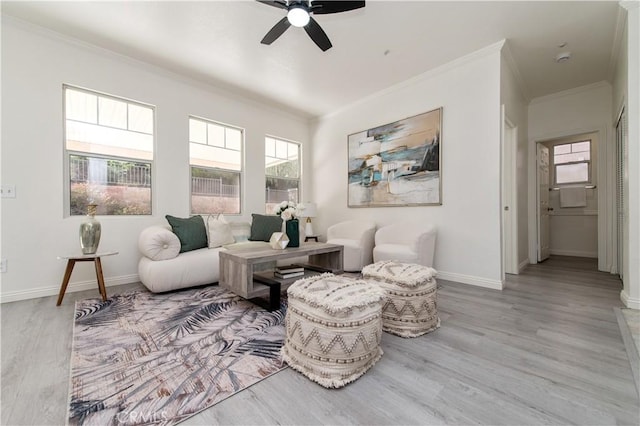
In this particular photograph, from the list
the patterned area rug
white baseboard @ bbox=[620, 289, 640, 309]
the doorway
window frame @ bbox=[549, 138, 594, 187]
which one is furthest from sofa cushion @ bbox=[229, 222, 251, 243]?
window frame @ bbox=[549, 138, 594, 187]

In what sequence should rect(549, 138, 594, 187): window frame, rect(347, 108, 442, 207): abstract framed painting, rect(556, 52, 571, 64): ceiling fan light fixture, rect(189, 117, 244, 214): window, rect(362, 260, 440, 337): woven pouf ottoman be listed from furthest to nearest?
rect(549, 138, 594, 187): window frame → rect(189, 117, 244, 214): window → rect(347, 108, 442, 207): abstract framed painting → rect(556, 52, 571, 64): ceiling fan light fixture → rect(362, 260, 440, 337): woven pouf ottoman

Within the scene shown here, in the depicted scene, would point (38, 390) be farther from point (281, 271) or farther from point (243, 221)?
point (243, 221)

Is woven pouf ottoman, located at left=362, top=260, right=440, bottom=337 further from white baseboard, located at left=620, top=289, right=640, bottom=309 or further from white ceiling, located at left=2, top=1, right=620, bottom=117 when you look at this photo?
white ceiling, located at left=2, top=1, right=620, bottom=117

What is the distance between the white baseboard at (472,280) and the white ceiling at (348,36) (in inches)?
109

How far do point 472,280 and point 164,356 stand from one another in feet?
10.8

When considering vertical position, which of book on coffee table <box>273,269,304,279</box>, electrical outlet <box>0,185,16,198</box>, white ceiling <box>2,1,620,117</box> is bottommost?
book on coffee table <box>273,269,304,279</box>

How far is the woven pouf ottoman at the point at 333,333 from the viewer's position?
139 cm

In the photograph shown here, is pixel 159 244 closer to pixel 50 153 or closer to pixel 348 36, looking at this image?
pixel 50 153

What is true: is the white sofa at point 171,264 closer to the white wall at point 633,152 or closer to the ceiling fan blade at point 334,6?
the ceiling fan blade at point 334,6

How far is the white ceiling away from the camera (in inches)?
98.7

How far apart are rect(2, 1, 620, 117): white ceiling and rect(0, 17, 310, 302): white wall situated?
9.3 inches

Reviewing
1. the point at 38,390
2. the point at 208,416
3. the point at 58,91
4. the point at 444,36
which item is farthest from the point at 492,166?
the point at 58,91

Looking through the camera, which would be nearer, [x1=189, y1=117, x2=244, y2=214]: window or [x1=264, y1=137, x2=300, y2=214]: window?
[x1=189, y1=117, x2=244, y2=214]: window

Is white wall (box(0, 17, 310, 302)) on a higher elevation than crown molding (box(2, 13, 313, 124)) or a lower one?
lower
